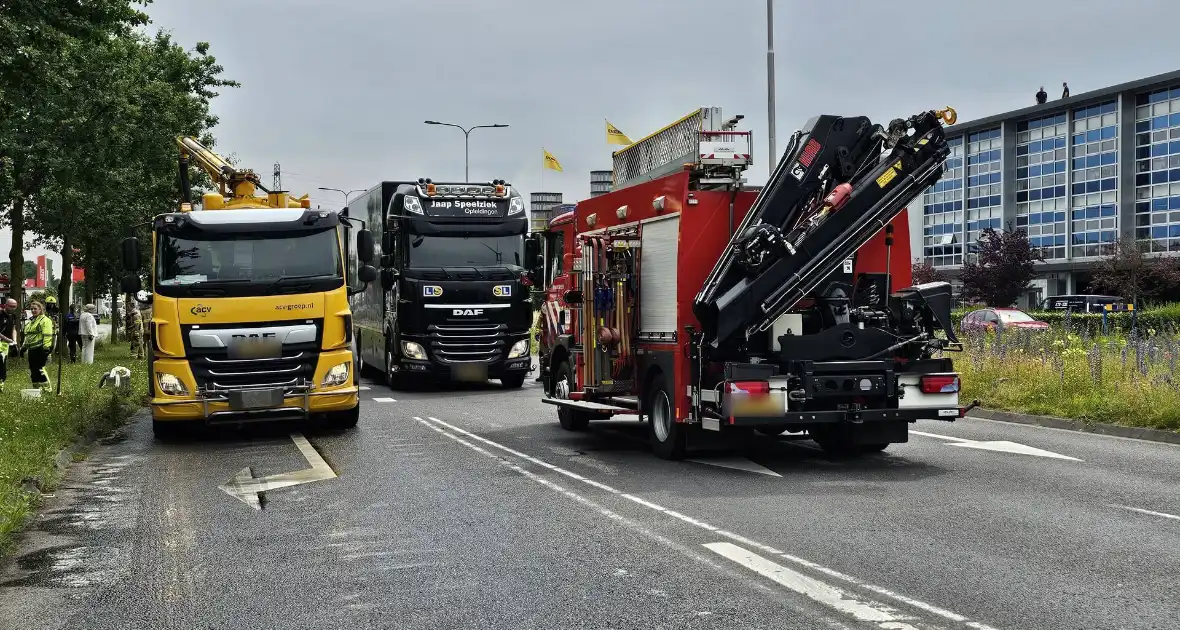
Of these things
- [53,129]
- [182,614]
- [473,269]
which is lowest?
[182,614]

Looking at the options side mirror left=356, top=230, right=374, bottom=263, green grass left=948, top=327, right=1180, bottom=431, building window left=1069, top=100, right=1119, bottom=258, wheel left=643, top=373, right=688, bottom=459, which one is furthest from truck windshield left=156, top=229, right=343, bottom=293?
building window left=1069, top=100, right=1119, bottom=258

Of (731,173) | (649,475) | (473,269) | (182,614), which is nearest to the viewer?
(182,614)

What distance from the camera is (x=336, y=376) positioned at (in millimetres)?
14562

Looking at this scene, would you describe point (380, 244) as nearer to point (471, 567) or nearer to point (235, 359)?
point (235, 359)

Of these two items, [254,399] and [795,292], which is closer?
[795,292]

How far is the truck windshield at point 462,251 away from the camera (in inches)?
851

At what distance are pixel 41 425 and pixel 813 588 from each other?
10.7 meters

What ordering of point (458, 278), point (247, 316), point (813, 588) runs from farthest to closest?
point (458, 278) → point (247, 316) → point (813, 588)

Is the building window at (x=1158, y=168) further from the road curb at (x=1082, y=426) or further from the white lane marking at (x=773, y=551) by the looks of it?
the white lane marking at (x=773, y=551)

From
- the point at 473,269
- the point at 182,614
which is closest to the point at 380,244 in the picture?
the point at 473,269

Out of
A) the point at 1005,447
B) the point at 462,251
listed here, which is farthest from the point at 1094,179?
the point at 1005,447

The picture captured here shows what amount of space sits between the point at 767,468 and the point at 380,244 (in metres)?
13.3

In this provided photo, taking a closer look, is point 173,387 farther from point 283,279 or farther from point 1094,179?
point 1094,179

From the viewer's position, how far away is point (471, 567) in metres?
6.98
